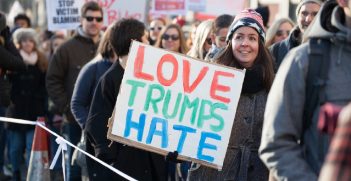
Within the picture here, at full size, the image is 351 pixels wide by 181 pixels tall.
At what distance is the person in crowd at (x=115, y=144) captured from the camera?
662 centimetres

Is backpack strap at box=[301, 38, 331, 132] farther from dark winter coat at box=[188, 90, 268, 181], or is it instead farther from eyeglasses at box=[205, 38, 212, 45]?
eyeglasses at box=[205, 38, 212, 45]

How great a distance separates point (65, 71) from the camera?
10.4m

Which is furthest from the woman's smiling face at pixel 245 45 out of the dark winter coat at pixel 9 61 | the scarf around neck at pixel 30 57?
the scarf around neck at pixel 30 57

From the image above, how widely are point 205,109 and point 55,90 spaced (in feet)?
15.1

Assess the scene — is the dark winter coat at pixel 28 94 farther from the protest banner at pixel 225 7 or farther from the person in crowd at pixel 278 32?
the person in crowd at pixel 278 32

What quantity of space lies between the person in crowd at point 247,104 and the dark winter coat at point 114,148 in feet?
1.83

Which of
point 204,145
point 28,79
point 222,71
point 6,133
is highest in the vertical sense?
point 222,71

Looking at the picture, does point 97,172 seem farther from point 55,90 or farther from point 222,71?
point 55,90

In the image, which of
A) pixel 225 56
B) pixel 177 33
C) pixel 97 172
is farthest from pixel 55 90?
pixel 225 56

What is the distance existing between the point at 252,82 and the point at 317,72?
199 centimetres

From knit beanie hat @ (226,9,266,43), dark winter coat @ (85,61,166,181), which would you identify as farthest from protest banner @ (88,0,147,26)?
knit beanie hat @ (226,9,266,43)

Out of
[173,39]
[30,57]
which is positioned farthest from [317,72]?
[30,57]

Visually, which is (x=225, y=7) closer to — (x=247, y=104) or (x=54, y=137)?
(x=54, y=137)

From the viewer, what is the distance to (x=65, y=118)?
10.4 m
